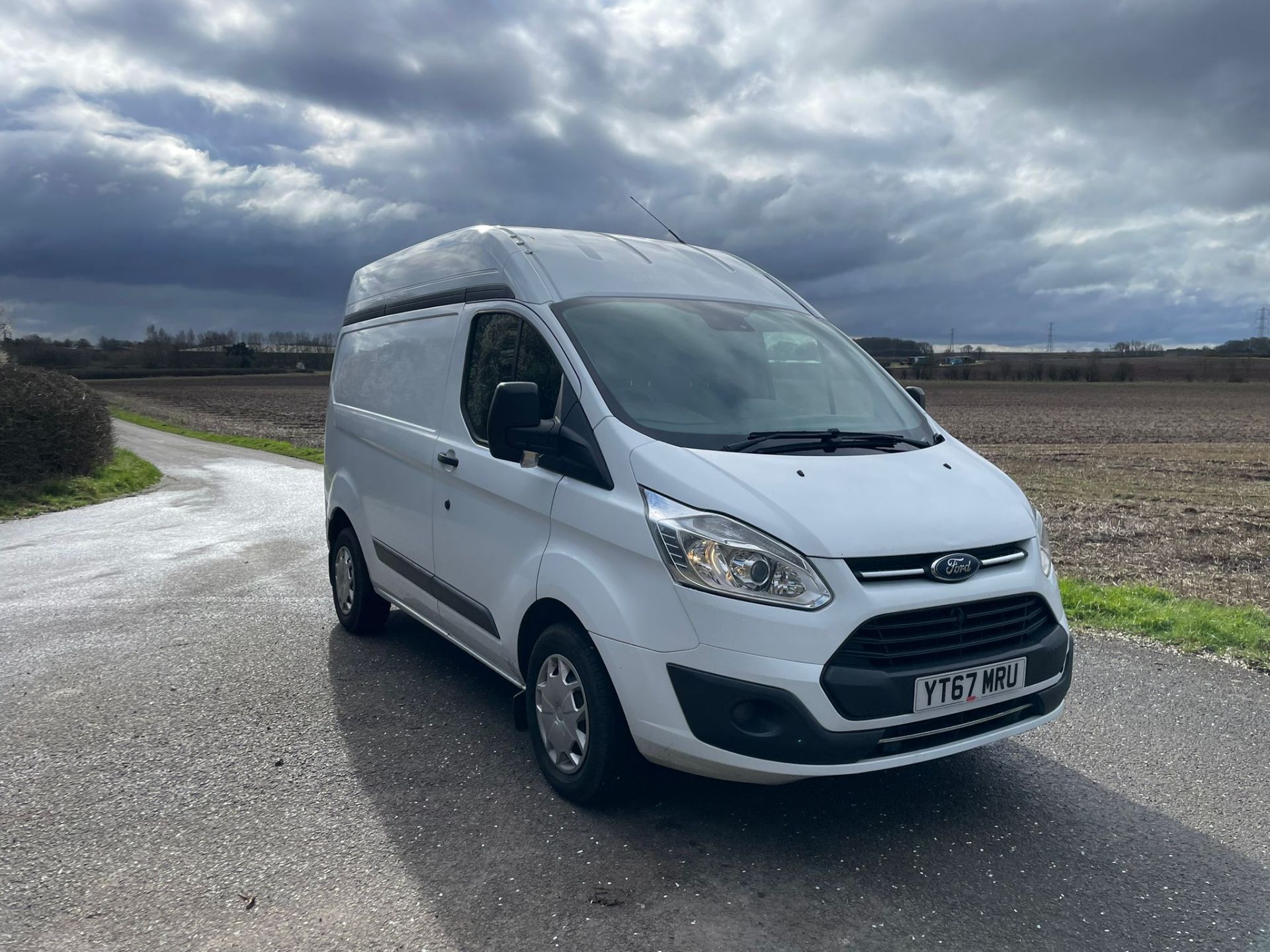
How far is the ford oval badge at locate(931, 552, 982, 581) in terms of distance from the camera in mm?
3375

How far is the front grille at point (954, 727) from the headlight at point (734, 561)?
55cm

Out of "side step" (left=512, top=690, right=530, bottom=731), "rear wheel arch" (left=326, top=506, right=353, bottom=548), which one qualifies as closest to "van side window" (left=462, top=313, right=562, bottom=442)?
"side step" (left=512, top=690, right=530, bottom=731)

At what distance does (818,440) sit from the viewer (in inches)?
153

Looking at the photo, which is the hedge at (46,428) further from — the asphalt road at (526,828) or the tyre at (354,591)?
the tyre at (354,591)

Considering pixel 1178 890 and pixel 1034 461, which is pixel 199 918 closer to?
pixel 1178 890

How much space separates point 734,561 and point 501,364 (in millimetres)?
1780

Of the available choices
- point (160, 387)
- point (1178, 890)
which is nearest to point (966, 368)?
point (160, 387)

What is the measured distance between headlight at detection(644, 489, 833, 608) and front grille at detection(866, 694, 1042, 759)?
548 mm

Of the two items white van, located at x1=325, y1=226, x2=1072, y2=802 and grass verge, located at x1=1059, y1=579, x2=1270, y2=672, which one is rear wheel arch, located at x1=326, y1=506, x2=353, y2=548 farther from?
grass verge, located at x1=1059, y1=579, x2=1270, y2=672

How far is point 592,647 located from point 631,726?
12.8 inches

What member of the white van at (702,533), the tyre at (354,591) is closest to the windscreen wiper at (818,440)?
the white van at (702,533)

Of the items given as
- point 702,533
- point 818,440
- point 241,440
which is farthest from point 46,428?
point 702,533

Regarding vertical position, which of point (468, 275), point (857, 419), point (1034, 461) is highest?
point (468, 275)

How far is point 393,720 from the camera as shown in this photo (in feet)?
15.9
